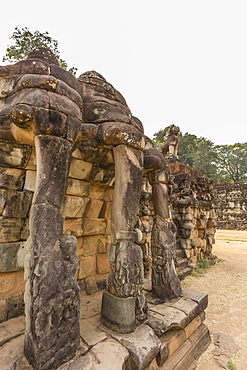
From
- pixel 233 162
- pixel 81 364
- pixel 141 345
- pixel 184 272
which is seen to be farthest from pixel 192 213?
pixel 233 162

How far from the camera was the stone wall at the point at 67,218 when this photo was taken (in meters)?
2.34

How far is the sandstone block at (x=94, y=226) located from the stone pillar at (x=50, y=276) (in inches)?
59.0

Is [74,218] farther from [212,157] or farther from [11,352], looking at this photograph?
[212,157]

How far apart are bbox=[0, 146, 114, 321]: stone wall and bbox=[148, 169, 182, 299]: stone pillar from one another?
0.83m

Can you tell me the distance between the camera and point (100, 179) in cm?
324

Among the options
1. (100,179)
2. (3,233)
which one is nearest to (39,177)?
(3,233)

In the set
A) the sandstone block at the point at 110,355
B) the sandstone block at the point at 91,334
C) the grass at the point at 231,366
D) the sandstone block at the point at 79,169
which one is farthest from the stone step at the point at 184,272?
the sandstone block at the point at 79,169

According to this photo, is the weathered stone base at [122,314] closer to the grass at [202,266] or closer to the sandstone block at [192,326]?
the sandstone block at [192,326]

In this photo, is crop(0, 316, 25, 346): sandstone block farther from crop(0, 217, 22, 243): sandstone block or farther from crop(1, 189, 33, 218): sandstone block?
crop(1, 189, 33, 218): sandstone block

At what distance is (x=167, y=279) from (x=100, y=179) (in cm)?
187

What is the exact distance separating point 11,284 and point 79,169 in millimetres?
1708

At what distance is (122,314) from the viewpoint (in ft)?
6.88

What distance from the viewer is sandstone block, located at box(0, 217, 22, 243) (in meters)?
2.34

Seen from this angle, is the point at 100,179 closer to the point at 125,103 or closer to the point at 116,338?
the point at 125,103
